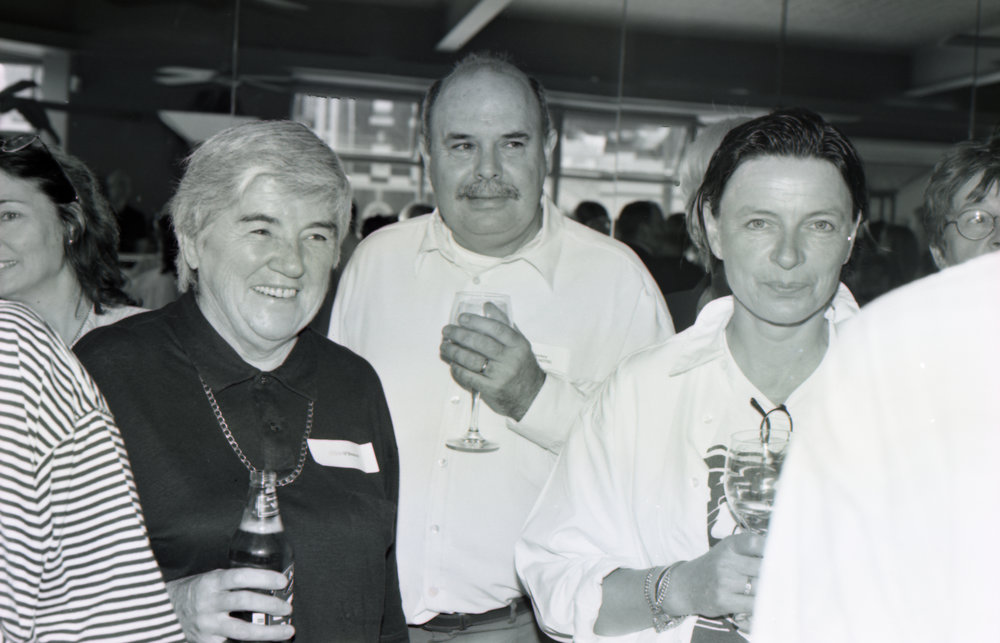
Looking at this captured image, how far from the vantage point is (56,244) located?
2.72 metres

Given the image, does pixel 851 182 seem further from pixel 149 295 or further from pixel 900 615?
pixel 149 295

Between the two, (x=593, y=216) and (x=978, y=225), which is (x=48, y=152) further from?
(x=593, y=216)

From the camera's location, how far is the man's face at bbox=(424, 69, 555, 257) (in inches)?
101

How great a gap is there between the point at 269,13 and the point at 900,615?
6.93 meters

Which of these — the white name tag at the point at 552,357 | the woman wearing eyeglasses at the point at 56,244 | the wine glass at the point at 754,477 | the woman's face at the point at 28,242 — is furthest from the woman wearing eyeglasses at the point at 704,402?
the woman's face at the point at 28,242

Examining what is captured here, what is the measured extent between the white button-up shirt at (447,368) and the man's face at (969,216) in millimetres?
759

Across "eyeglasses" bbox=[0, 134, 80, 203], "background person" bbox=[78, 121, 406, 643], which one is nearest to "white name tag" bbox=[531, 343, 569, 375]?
"background person" bbox=[78, 121, 406, 643]

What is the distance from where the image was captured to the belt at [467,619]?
2.42m

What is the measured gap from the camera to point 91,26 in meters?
6.65

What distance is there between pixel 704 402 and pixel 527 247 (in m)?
0.96

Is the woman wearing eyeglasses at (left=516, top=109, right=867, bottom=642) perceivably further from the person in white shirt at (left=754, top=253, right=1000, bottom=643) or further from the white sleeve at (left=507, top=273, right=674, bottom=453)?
the person in white shirt at (left=754, top=253, right=1000, bottom=643)

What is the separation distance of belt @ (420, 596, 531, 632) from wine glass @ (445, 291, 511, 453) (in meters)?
0.45

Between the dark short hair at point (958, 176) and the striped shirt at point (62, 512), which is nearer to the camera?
the striped shirt at point (62, 512)

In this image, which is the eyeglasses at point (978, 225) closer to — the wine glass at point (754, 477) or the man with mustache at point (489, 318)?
the man with mustache at point (489, 318)
